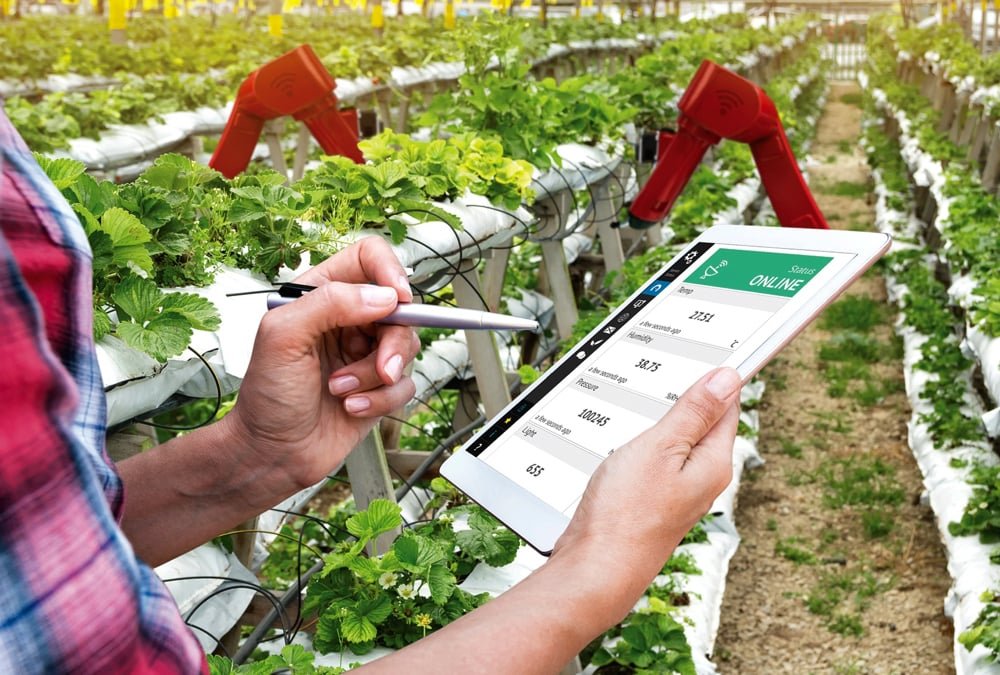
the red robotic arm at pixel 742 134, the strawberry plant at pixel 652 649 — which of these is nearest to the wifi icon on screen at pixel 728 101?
the red robotic arm at pixel 742 134

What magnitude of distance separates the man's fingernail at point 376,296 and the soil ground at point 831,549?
250cm

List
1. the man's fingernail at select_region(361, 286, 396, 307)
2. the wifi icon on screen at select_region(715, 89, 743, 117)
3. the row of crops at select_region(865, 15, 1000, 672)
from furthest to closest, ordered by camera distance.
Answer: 1. the wifi icon on screen at select_region(715, 89, 743, 117)
2. the row of crops at select_region(865, 15, 1000, 672)
3. the man's fingernail at select_region(361, 286, 396, 307)

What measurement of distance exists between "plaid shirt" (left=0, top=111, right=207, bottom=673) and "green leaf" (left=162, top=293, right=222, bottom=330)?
1.01 m

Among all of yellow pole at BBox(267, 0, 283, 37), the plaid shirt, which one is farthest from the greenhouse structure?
yellow pole at BBox(267, 0, 283, 37)

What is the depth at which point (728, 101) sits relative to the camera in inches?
135

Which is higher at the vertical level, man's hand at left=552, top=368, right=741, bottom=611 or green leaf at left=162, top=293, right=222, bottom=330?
man's hand at left=552, top=368, right=741, bottom=611

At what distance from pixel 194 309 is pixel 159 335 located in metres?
0.09

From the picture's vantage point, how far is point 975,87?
676 centimetres

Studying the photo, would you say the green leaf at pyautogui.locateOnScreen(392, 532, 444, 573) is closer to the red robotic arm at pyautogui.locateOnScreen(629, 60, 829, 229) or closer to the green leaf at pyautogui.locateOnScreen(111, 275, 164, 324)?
the green leaf at pyautogui.locateOnScreen(111, 275, 164, 324)

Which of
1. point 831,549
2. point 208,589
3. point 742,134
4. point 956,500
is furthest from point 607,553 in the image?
point 831,549

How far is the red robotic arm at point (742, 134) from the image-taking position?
3355 millimetres

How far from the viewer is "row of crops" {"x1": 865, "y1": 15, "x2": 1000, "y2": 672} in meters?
3.13

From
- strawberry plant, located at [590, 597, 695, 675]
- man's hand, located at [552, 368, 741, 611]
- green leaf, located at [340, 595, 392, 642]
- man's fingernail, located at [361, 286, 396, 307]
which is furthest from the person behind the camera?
strawberry plant, located at [590, 597, 695, 675]

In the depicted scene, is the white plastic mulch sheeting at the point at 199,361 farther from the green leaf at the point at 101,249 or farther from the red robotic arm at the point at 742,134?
the red robotic arm at the point at 742,134
